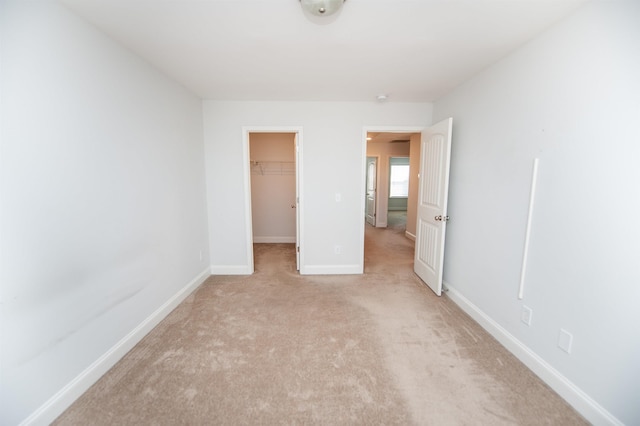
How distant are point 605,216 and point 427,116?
240cm

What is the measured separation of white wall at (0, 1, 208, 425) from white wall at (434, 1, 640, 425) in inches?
122

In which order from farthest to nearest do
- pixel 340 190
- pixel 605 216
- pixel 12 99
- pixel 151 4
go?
pixel 340 190 → pixel 151 4 → pixel 605 216 → pixel 12 99

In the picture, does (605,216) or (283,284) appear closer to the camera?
(605,216)

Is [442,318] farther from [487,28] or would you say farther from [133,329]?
[133,329]

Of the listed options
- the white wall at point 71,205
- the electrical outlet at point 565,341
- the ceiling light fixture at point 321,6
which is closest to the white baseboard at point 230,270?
the white wall at point 71,205

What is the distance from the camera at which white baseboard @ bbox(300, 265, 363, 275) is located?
3.55m

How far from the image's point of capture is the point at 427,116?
3.33 metres

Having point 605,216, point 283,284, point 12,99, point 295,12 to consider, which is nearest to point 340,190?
point 283,284

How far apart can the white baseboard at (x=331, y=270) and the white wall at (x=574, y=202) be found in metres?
1.64

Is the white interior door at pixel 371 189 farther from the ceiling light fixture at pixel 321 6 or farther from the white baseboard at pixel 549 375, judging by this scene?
the ceiling light fixture at pixel 321 6

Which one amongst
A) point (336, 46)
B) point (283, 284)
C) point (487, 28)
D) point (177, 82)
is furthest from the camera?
point (283, 284)

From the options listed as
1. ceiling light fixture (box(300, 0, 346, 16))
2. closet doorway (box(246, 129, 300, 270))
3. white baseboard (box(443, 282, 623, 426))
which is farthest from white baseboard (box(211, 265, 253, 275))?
ceiling light fixture (box(300, 0, 346, 16))

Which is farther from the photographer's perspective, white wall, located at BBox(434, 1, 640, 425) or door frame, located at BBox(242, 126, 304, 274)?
door frame, located at BBox(242, 126, 304, 274)

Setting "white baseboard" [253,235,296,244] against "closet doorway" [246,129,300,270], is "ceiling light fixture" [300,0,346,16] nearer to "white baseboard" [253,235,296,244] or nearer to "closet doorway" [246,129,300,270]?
"closet doorway" [246,129,300,270]
